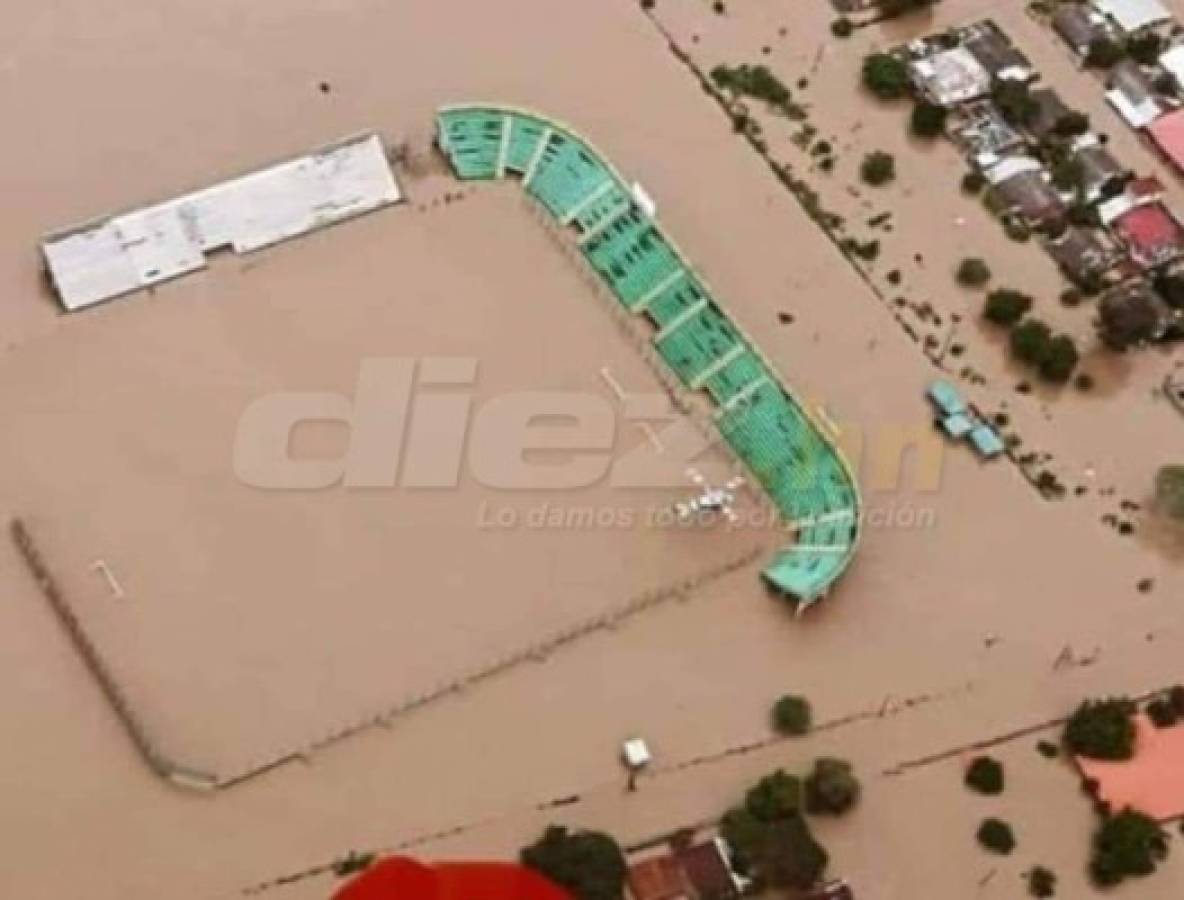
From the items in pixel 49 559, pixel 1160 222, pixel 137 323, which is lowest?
pixel 1160 222

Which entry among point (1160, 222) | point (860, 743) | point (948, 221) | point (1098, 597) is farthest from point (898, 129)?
point (860, 743)

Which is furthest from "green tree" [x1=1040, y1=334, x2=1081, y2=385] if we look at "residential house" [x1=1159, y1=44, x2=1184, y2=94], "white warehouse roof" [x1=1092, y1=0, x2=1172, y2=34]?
"white warehouse roof" [x1=1092, y1=0, x2=1172, y2=34]

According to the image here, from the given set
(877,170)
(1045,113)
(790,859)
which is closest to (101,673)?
(790,859)

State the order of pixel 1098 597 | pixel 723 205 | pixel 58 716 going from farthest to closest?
pixel 723 205 < pixel 1098 597 < pixel 58 716

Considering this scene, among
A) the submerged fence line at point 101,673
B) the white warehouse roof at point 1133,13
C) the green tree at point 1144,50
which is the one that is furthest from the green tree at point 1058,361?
the submerged fence line at point 101,673

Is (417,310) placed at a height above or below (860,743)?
above

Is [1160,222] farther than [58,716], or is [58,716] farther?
[1160,222]

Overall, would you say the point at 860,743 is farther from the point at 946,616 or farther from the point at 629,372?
the point at 629,372
